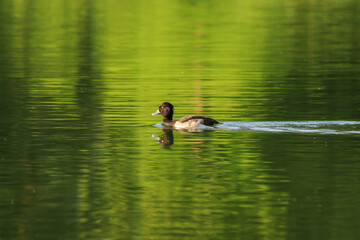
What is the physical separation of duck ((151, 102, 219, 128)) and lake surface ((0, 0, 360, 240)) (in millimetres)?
165

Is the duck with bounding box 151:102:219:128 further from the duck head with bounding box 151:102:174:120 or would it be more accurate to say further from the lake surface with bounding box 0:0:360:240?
the lake surface with bounding box 0:0:360:240

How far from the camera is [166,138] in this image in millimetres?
22625

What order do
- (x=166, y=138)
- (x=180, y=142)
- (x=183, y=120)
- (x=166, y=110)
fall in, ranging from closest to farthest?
(x=180, y=142) < (x=166, y=138) < (x=183, y=120) < (x=166, y=110)

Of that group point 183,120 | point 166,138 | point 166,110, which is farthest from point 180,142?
point 166,110

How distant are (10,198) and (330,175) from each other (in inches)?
215

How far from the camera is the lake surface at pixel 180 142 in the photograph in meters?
14.1

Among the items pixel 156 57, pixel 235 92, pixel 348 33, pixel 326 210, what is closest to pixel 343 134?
pixel 326 210

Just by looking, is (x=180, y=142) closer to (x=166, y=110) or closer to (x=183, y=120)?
(x=183, y=120)

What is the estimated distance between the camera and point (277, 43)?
5575 cm

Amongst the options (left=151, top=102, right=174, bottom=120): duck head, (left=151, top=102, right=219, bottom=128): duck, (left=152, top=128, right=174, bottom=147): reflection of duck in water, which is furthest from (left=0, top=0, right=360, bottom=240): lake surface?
(left=151, top=102, right=174, bottom=120): duck head

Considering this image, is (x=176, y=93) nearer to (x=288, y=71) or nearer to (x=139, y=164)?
(x=288, y=71)

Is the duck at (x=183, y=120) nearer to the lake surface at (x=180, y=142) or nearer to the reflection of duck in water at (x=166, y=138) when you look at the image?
the lake surface at (x=180, y=142)

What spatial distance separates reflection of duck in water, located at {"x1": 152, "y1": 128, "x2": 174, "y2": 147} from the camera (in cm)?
2170

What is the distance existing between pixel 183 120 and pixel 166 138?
64.7 inches
